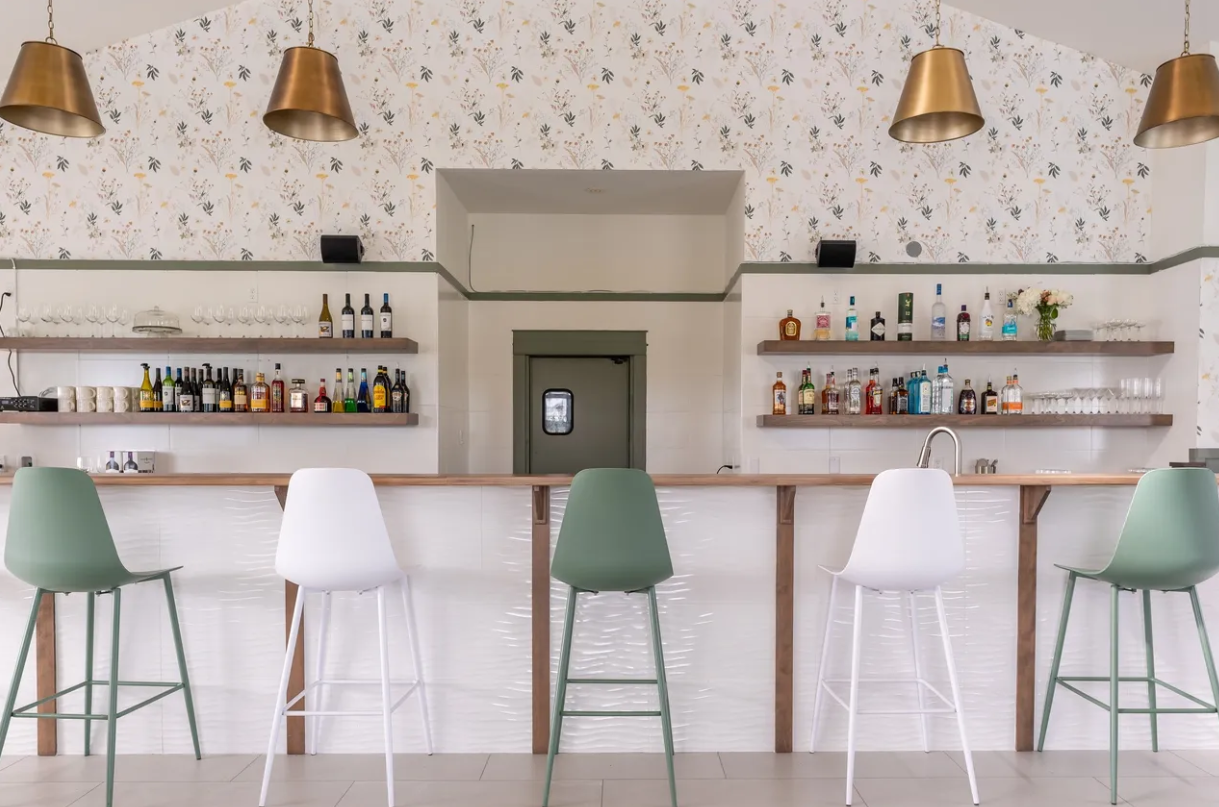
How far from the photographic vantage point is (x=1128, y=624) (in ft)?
9.18

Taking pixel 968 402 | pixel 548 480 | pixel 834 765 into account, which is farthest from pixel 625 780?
pixel 968 402

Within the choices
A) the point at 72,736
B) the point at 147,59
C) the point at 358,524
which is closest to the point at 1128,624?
the point at 358,524

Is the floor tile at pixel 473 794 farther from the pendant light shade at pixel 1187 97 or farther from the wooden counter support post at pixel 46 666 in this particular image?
the pendant light shade at pixel 1187 97

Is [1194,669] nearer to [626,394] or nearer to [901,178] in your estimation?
[901,178]

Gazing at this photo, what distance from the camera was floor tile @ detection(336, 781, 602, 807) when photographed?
94.7 inches

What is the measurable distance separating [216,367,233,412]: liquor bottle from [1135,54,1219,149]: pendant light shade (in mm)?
4520

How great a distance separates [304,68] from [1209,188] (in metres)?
4.42

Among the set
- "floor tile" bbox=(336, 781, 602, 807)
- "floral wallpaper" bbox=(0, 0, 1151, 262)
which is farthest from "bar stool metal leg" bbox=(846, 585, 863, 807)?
"floral wallpaper" bbox=(0, 0, 1151, 262)

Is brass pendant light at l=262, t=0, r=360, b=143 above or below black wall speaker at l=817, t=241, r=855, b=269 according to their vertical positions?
above

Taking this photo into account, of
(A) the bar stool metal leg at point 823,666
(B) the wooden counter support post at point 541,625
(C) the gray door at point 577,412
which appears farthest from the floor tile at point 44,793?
(C) the gray door at point 577,412

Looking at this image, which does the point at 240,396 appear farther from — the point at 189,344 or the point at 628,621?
the point at 628,621

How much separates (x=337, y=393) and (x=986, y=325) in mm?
3831

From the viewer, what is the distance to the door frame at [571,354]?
5.22 metres

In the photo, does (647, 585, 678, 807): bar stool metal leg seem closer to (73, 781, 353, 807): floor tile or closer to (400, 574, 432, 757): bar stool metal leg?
(400, 574, 432, 757): bar stool metal leg
